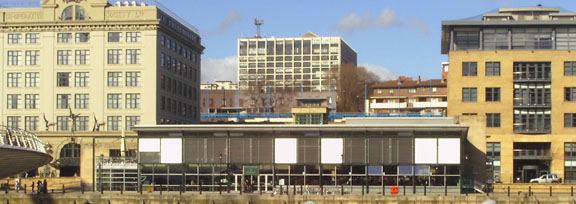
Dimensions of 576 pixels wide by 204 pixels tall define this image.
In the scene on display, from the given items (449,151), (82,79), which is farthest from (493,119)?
(82,79)

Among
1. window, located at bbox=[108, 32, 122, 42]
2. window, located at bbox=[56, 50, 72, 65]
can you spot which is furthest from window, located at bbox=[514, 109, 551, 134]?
window, located at bbox=[56, 50, 72, 65]

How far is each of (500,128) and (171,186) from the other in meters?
41.7

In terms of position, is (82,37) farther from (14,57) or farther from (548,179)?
(548,179)

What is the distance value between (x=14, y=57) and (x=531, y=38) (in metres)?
60.7

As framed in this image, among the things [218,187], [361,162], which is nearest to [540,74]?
[361,162]

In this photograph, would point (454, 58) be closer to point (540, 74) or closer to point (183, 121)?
point (540, 74)

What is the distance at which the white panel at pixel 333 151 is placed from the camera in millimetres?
86688

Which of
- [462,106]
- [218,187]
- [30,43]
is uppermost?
[30,43]

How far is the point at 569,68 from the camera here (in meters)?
111

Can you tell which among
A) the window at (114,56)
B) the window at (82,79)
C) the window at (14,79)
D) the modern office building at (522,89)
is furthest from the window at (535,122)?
the window at (14,79)

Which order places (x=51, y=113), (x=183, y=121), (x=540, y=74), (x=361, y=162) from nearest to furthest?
(x=361, y=162) < (x=540, y=74) < (x=51, y=113) < (x=183, y=121)

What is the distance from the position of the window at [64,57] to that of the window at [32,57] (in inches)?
102

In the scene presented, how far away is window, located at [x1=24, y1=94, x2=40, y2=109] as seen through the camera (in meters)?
121

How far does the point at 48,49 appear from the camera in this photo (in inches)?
4771
